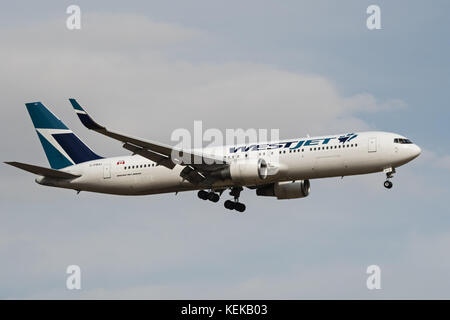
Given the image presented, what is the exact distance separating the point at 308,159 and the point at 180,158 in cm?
817

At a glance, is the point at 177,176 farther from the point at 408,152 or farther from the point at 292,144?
the point at 408,152

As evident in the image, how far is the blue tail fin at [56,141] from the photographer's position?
65.8 metres

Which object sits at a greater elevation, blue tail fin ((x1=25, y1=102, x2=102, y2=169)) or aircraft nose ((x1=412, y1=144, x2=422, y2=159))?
blue tail fin ((x1=25, y1=102, x2=102, y2=169))

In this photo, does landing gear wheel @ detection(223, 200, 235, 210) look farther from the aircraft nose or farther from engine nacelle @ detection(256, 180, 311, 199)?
the aircraft nose

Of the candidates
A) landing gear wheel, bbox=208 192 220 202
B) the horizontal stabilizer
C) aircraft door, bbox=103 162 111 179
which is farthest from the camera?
aircraft door, bbox=103 162 111 179

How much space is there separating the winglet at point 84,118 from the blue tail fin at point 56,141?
12589 millimetres

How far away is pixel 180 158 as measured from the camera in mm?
58719

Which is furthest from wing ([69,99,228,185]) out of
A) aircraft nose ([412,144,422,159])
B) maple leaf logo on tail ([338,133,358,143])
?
aircraft nose ([412,144,422,159])

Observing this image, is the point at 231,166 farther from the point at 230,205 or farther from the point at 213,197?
the point at 230,205

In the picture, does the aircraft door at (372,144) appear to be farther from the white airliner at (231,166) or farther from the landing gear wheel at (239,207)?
the landing gear wheel at (239,207)

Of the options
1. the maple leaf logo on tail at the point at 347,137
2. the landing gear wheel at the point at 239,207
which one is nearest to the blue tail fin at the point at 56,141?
the landing gear wheel at the point at 239,207

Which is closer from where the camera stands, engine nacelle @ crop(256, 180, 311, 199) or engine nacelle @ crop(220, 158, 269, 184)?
engine nacelle @ crop(220, 158, 269, 184)

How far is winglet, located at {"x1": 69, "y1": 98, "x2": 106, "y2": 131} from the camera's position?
52.3m

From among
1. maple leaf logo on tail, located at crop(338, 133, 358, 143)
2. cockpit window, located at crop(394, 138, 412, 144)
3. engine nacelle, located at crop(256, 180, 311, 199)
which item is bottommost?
engine nacelle, located at crop(256, 180, 311, 199)
